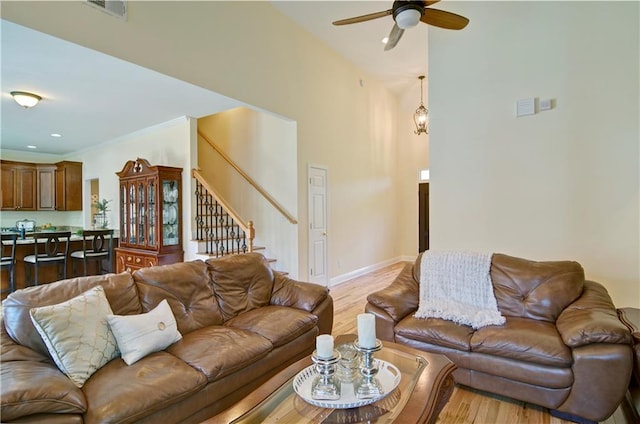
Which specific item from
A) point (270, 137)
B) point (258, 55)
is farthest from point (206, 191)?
point (258, 55)

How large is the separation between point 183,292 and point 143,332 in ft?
1.78

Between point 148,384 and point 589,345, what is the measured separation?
98.2 inches

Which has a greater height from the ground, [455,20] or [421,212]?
[455,20]

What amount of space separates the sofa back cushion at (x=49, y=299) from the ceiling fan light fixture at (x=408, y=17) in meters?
2.85

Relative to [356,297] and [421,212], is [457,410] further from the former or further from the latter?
[421,212]

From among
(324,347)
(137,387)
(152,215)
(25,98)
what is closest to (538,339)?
(324,347)

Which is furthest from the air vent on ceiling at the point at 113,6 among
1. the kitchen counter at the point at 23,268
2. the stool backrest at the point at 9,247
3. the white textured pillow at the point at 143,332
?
the kitchen counter at the point at 23,268

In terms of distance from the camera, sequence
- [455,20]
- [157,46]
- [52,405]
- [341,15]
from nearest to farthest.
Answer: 1. [52,405]
2. [455,20]
3. [157,46]
4. [341,15]

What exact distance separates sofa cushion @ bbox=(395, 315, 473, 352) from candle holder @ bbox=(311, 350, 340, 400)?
112 cm

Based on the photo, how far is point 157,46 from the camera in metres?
3.29

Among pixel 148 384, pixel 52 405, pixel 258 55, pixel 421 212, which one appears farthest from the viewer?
pixel 421 212

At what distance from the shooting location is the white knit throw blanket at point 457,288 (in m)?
2.63

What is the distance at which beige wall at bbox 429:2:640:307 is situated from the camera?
10.3ft

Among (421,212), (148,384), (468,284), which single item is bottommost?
(148,384)
